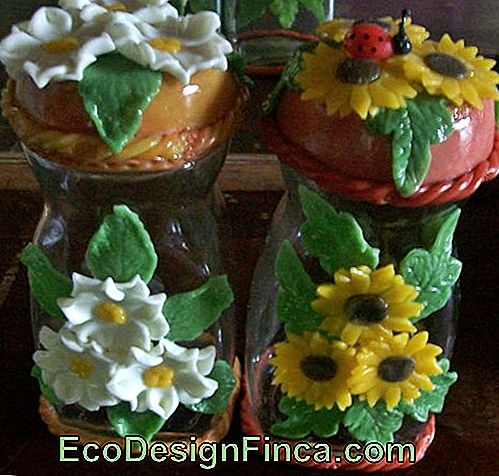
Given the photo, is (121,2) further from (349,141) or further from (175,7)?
(349,141)

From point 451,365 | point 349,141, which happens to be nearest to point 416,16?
point 451,365

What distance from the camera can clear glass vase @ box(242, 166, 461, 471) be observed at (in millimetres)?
526

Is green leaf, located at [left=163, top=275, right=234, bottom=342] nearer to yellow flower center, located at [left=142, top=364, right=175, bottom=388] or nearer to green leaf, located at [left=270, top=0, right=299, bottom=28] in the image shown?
yellow flower center, located at [left=142, top=364, right=175, bottom=388]

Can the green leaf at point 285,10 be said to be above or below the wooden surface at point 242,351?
above

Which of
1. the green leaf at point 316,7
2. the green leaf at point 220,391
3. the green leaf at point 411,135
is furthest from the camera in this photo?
the green leaf at point 316,7

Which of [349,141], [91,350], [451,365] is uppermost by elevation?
[349,141]

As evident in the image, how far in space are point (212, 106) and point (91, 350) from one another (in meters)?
0.15

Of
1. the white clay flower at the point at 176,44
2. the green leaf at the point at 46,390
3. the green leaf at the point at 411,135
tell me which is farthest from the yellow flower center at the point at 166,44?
the green leaf at the point at 46,390

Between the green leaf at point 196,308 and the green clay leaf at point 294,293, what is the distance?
32mm

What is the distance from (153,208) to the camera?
57 cm

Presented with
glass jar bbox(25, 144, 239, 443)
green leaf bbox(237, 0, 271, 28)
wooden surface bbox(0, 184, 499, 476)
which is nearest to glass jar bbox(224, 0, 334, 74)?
green leaf bbox(237, 0, 271, 28)

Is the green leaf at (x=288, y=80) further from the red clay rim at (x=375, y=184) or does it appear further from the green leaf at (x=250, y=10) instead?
the green leaf at (x=250, y=10)

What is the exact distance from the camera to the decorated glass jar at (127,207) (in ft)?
1.57

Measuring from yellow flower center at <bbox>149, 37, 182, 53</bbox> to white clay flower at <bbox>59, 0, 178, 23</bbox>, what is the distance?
0.8 inches
